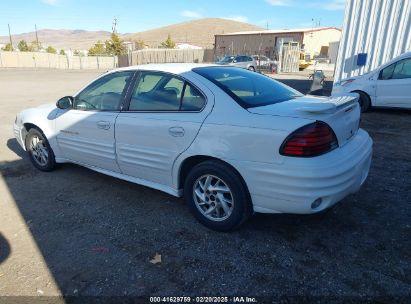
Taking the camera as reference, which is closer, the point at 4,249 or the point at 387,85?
the point at 4,249

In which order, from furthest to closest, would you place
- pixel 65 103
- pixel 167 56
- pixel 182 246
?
1. pixel 167 56
2. pixel 65 103
3. pixel 182 246

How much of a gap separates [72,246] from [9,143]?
4506 millimetres

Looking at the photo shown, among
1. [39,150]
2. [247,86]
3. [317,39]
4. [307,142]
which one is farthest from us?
[317,39]

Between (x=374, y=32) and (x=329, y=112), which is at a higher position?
(x=374, y=32)

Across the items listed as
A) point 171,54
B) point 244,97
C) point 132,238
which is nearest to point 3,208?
point 132,238

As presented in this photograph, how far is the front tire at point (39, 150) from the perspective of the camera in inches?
186

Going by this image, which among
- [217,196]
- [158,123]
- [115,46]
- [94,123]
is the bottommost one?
[217,196]

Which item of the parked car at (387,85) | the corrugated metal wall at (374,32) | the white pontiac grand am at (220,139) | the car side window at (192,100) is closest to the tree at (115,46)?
the corrugated metal wall at (374,32)

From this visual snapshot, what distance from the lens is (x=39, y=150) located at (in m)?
4.86

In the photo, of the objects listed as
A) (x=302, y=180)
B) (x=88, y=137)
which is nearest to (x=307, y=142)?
(x=302, y=180)

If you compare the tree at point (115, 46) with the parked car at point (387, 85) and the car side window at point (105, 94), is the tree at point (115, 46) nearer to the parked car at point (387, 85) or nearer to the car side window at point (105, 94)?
the parked car at point (387, 85)

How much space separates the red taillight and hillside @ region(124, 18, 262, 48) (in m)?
128

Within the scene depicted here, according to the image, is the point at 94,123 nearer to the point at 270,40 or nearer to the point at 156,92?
the point at 156,92

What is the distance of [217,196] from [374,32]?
9709 mm
